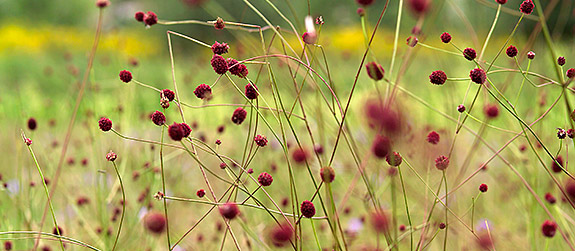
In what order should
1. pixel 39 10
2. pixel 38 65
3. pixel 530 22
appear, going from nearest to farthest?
pixel 530 22 < pixel 38 65 < pixel 39 10

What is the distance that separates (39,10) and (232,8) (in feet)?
8.76

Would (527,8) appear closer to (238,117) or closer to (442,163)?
(442,163)

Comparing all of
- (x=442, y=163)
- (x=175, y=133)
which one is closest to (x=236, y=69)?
(x=175, y=133)

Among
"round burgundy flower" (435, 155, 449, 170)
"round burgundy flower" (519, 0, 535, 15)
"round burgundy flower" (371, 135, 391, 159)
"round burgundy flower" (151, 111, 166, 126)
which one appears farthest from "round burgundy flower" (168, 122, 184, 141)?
"round burgundy flower" (519, 0, 535, 15)

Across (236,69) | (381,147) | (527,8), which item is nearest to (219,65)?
(236,69)

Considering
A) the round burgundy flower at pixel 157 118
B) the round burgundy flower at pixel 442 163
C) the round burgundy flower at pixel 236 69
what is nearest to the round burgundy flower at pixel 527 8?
the round burgundy flower at pixel 442 163

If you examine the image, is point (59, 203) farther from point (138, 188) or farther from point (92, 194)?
point (138, 188)

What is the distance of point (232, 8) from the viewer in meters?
6.24

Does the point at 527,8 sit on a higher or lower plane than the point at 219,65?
higher

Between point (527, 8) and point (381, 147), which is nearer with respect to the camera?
point (381, 147)

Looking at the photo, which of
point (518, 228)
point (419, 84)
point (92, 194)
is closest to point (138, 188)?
point (92, 194)

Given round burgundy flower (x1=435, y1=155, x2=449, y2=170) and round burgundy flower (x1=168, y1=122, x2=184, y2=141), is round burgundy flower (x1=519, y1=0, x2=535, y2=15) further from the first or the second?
round burgundy flower (x1=168, y1=122, x2=184, y2=141)

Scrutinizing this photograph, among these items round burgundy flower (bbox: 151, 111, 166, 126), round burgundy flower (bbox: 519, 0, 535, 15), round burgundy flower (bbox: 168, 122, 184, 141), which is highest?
round burgundy flower (bbox: 519, 0, 535, 15)

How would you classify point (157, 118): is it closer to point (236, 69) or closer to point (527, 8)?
point (236, 69)
